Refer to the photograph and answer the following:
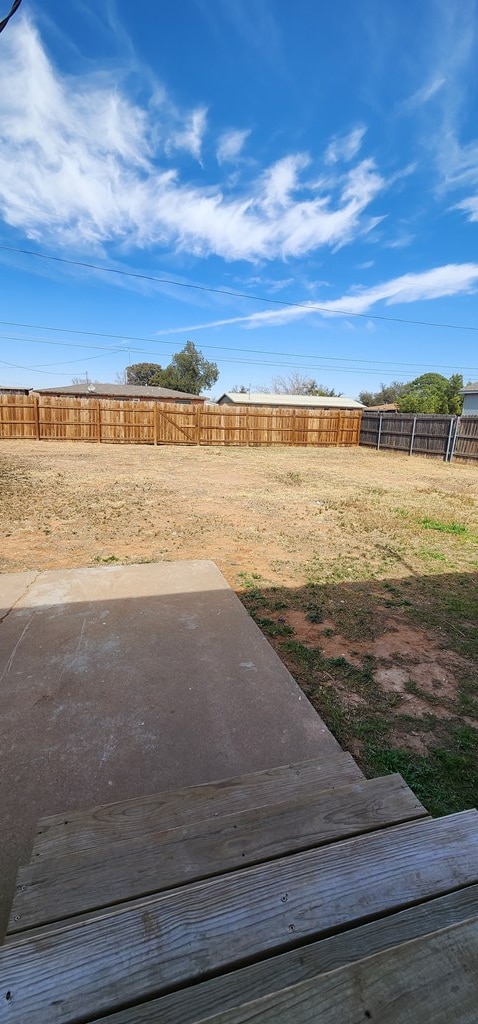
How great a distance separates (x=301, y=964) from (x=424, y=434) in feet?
53.1

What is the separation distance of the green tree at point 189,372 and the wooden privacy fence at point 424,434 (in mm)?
24069

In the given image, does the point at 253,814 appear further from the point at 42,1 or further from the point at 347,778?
the point at 42,1

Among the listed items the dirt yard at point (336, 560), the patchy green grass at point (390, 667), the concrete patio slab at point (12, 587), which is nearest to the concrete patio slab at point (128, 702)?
the concrete patio slab at point (12, 587)

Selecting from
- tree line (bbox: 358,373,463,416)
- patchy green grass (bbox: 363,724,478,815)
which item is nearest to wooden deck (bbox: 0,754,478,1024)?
patchy green grass (bbox: 363,724,478,815)

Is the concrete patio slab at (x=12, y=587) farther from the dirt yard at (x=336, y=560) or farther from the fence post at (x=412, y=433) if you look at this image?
the fence post at (x=412, y=433)

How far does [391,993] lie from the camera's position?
56 centimetres

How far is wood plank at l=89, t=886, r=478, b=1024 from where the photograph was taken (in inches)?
22.3

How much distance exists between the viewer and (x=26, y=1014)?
1.85ft

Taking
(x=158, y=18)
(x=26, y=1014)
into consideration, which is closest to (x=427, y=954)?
(x=26, y=1014)

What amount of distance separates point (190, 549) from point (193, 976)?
3.83 metres

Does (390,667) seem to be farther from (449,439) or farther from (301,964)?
(449,439)

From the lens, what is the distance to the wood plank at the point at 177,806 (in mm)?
1095

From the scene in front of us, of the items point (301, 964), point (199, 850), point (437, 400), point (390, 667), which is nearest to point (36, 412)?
point (390, 667)

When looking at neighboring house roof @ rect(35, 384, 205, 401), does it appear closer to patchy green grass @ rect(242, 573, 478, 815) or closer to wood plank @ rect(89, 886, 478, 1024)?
patchy green grass @ rect(242, 573, 478, 815)
